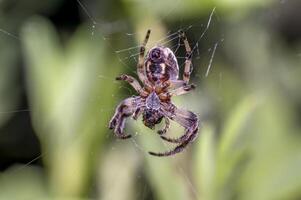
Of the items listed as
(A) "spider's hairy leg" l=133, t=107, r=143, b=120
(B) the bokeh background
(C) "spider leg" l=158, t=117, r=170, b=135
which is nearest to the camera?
(B) the bokeh background

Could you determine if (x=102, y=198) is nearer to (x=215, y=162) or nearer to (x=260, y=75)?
(x=215, y=162)

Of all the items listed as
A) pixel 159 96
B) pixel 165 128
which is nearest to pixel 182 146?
pixel 165 128

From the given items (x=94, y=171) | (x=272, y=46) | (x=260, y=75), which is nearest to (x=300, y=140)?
(x=260, y=75)

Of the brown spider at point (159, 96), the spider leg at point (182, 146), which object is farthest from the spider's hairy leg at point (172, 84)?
the spider leg at point (182, 146)

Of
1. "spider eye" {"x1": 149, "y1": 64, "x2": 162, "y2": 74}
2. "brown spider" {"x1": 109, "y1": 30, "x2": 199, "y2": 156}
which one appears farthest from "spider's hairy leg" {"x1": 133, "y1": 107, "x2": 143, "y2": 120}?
"spider eye" {"x1": 149, "y1": 64, "x2": 162, "y2": 74}

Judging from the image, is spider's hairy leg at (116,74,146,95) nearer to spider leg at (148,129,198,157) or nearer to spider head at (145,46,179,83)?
spider head at (145,46,179,83)

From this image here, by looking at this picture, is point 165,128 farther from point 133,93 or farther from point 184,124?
point 133,93
